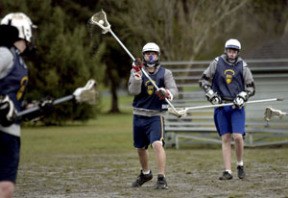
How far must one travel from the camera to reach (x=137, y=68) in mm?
12938

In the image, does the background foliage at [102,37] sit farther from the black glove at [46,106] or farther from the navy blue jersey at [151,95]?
the black glove at [46,106]

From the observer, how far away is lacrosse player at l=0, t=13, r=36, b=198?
345 inches

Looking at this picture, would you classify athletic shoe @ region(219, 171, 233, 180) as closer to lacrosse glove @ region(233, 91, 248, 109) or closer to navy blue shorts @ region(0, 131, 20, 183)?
lacrosse glove @ region(233, 91, 248, 109)

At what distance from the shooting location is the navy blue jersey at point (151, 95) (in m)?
13.5

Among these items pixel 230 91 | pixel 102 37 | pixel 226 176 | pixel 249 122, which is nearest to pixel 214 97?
pixel 230 91

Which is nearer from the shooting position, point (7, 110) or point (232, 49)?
point (7, 110)

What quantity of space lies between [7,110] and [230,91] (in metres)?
6.58

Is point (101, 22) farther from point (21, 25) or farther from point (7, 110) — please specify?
point (7, 110)

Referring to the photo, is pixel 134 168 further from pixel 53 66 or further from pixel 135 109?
pixel 53 66

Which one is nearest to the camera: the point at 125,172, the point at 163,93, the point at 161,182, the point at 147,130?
the point at 163,93

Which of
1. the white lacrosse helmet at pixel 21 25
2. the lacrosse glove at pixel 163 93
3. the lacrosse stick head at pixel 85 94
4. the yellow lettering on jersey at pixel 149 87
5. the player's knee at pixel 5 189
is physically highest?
the white lacrosse helmet at pixel 21 25

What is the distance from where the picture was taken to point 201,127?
2330 cm

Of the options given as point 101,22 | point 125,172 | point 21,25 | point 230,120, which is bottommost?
point 125,172

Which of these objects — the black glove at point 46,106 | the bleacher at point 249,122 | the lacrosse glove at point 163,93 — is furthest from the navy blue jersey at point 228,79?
the bleacher at point 249,122
